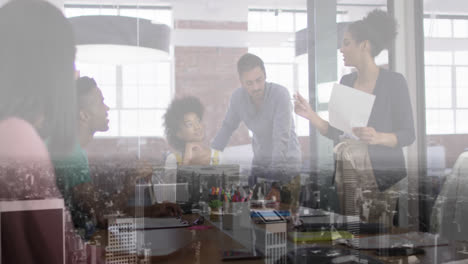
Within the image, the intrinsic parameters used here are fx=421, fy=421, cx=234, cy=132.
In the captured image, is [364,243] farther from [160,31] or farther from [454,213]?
[160,31]

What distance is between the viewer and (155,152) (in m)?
1.56

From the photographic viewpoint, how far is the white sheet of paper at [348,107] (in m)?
1.83

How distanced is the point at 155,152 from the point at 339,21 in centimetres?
98

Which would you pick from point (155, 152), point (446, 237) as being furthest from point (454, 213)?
point (155, 152)

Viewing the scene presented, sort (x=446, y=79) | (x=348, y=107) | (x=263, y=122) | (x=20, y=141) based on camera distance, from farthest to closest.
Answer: (x=446, y=79) < (x=348, y=107) < (x=263, y=122) < (x=20, y=141)

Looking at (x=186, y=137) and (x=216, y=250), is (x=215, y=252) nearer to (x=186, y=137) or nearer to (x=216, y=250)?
(x=216, y=250)

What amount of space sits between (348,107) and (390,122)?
0.75ft

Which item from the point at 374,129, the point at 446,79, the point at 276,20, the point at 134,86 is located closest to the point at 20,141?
the point at 134,86

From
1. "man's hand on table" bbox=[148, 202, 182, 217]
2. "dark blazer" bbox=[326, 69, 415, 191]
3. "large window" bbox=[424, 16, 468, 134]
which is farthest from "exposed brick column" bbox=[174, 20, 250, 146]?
"large window" bbox=[424, 16, 468, 134]

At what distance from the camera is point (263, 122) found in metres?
1.70

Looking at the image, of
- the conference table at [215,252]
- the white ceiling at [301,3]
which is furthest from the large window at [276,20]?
the conference table at [215,252]

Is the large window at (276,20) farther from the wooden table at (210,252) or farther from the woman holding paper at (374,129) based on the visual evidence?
the wooden table at (210,252)

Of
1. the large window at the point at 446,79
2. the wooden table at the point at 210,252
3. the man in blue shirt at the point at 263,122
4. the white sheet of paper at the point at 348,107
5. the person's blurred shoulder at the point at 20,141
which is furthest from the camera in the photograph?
the large window at the point at 446,79

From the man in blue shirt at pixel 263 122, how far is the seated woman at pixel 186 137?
0.06m
